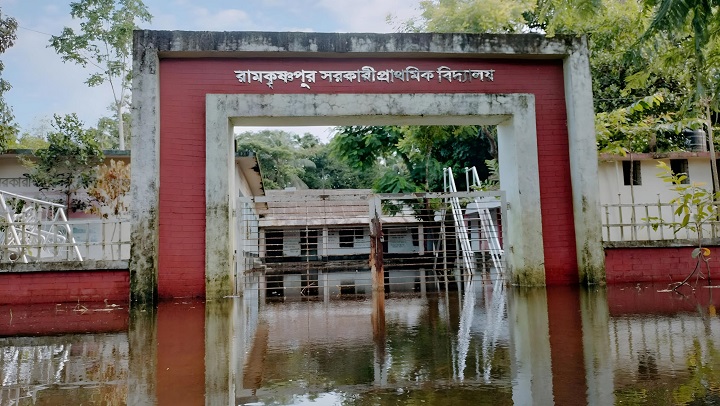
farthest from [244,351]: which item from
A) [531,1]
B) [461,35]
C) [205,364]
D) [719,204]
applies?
[531,1]

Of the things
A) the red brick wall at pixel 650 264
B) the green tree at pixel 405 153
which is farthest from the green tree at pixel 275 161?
→ the red brick wall at pixel 650 264

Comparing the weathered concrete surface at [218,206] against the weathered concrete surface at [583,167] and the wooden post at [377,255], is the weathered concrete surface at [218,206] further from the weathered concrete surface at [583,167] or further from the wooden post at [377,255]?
the weathered concrete surface at [583,167]

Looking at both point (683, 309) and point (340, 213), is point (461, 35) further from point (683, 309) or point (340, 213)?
point (340, 213)

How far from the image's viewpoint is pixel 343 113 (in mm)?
9000

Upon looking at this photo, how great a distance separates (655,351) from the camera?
3.77 metres

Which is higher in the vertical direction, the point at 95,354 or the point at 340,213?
the point at 340,213

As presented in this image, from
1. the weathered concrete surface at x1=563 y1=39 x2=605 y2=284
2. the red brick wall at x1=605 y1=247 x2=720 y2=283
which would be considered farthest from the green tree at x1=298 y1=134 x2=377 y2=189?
the red brick wall at x1=605 y1=247 x2=720 y2=283

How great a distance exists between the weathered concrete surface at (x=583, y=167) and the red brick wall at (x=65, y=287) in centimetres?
715

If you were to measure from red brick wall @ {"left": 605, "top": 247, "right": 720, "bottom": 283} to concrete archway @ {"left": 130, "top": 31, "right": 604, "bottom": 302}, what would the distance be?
1.24 ft

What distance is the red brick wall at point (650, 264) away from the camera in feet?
30.0

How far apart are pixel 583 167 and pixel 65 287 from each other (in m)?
8.30

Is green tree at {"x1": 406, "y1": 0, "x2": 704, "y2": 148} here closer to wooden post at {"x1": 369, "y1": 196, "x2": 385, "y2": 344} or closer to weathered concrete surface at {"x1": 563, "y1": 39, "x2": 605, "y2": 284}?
weathered concrete surface at {"x1": 563, "y1": 39, "x2": 605, "y2": 284}

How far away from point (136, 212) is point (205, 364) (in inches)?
203

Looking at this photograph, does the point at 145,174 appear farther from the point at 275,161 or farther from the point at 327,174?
the point at 327,174
